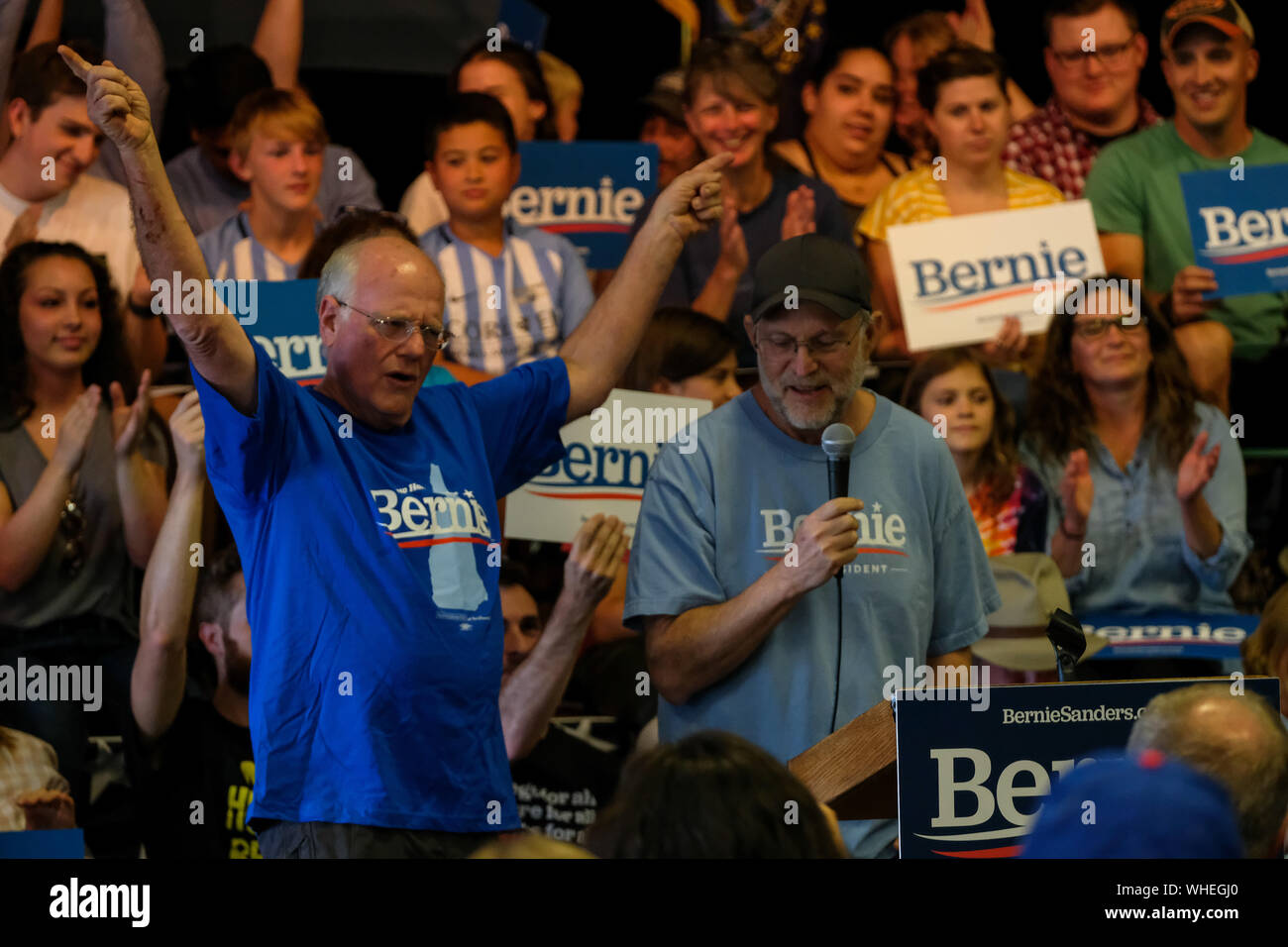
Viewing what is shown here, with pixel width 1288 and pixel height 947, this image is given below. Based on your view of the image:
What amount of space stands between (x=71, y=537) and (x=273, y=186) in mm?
1428

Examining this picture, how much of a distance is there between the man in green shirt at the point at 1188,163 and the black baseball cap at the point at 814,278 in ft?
9.66

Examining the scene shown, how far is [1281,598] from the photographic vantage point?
3.96 metres

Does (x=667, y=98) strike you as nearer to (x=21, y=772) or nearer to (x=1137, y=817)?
(x=21, y=772)

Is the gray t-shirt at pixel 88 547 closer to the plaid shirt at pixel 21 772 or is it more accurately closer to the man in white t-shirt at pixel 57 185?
the man in white t-shirt at pixel 57 185

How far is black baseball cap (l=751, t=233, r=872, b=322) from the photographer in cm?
349

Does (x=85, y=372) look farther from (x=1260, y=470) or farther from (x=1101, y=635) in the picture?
(x=1260, y=470)

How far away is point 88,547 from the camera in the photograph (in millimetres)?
5211

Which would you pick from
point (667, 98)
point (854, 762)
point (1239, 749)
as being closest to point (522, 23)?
point (667, 98)

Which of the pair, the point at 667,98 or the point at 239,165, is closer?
the point at 239,165

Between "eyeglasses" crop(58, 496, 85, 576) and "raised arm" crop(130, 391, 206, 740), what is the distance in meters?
0.81

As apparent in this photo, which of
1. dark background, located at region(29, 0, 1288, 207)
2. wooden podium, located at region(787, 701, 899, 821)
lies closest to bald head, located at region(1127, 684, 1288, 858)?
wooden podium, located at region(787, 701, 899, 821)

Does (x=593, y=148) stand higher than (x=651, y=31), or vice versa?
(x=651, y=31)

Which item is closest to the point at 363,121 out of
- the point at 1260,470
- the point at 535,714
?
the point at 535,714

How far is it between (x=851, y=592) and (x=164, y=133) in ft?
13.1
